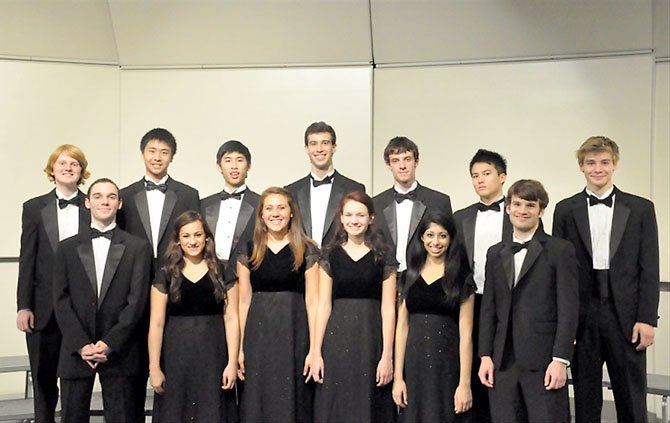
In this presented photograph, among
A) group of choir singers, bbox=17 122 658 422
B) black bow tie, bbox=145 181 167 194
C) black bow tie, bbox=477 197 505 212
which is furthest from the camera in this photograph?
black bow tie, bbox=145 181 167 194

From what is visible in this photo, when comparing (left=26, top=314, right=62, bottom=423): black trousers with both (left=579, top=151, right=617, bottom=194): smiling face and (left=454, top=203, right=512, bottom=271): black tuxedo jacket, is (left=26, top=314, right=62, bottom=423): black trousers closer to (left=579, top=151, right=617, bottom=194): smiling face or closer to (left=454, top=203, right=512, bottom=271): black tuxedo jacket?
(left=454, top=203, right=512, bottom=271): black tuxedo jacket

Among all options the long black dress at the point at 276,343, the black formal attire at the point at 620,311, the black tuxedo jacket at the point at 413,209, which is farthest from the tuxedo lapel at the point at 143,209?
the black formal attire at the point at 620,311

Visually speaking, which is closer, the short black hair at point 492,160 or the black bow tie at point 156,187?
the short black hair at point 492,160

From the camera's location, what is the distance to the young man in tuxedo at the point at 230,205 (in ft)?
15.8

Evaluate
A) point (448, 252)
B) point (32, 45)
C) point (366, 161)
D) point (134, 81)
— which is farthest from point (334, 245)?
point (32, 45)

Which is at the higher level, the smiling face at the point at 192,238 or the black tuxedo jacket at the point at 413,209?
the black tuxedo jacket at the point at 413,209

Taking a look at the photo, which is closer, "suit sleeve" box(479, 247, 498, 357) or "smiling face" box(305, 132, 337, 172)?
"suit sleeve" box(479, 247, 498, 357)

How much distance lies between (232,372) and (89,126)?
296 centimetres

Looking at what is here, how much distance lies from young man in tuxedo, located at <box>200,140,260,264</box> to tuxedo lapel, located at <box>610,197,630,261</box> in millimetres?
1932

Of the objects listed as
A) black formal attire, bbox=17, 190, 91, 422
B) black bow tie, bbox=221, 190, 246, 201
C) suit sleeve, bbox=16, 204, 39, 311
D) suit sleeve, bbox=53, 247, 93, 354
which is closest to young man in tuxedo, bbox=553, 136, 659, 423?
black bow tie, bbox=221, 190, 246, 201

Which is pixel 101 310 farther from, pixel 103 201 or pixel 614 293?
pixel 614 293

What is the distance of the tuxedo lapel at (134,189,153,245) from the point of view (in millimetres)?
4770

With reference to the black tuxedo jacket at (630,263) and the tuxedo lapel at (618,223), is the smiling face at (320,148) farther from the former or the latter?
the tuxedo lapel at (618,223)

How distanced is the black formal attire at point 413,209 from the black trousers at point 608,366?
96 centimetres
